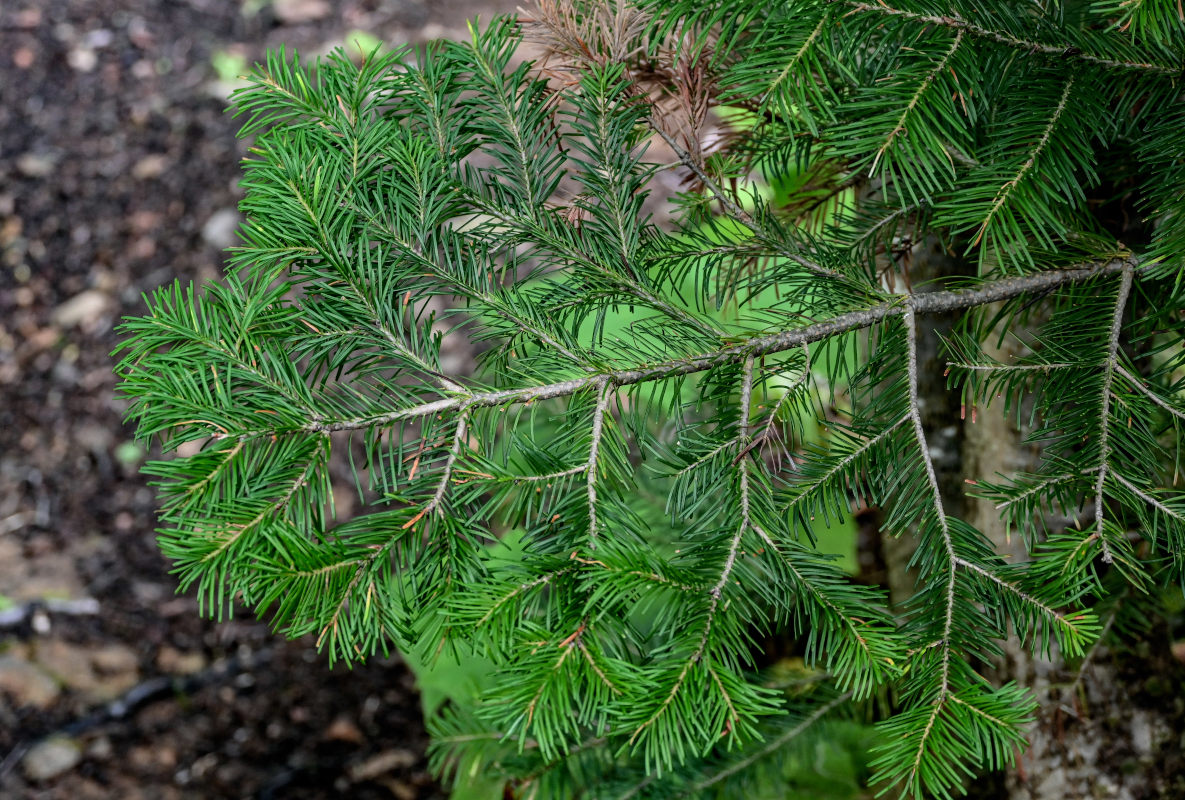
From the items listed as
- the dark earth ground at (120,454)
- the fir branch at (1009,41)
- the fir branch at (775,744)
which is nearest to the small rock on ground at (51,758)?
the dark earth ground at (120,454)

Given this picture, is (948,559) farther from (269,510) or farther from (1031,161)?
(269,510)

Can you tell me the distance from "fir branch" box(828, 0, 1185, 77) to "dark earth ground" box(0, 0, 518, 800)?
2.01 metres

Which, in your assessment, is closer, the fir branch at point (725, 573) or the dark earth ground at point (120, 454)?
the fir branch at point (725, 573)

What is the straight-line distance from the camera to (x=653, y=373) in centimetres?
81

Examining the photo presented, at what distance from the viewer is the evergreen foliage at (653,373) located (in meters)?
0.72

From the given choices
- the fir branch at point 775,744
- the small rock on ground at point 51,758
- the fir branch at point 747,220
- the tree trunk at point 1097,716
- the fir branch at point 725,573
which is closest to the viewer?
the fir branch at point 725,573

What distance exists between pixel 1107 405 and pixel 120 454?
2875 mm

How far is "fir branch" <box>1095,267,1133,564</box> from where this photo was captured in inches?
29.1

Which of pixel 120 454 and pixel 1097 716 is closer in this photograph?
pixel 1097 716

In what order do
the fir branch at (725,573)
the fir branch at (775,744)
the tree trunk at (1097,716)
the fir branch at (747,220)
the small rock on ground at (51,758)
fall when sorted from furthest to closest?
the small rock on ground at (51,758)
the fir branch at (775,744)
the tree trunk at (1097,716)
the fir branch at (747,220)
the fir branch at (725,573)

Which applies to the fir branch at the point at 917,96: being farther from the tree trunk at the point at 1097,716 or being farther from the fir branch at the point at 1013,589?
the tree trunk at the point at 1097,716

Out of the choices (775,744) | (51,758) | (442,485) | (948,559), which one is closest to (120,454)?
(51,758)

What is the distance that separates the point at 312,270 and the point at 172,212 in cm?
290

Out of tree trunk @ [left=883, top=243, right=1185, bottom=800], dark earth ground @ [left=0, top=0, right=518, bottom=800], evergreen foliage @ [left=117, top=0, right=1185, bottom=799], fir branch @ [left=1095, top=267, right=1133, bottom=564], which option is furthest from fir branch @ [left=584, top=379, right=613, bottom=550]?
dark earth ground @ [left=0, top=0, right=518, bottom=800]
